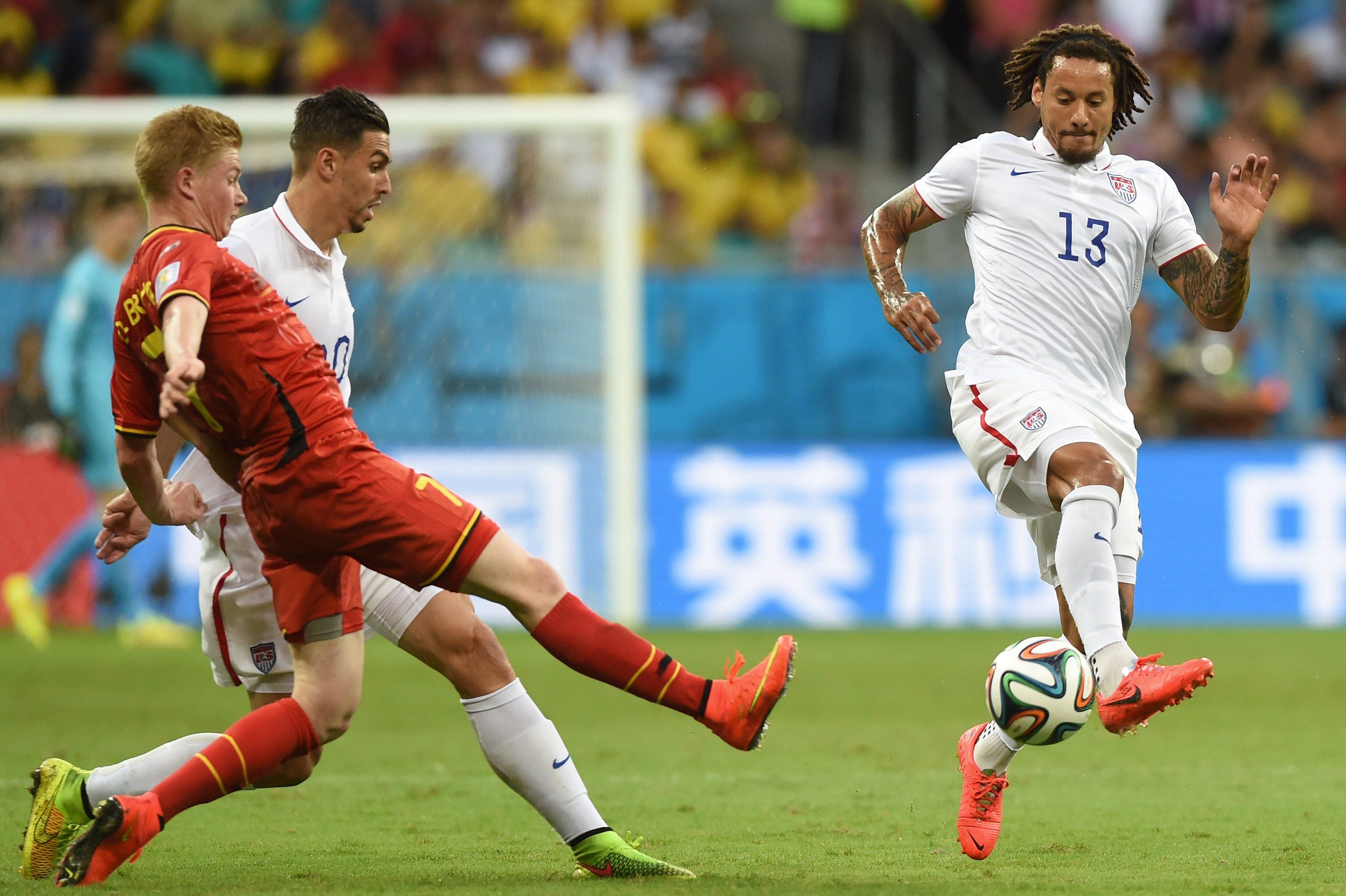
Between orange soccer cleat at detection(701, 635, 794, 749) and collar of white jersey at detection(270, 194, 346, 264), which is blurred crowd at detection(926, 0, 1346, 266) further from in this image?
orange soccer cleat at detection(701, 635, 794, 749)

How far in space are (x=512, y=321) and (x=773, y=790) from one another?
20.6 ft

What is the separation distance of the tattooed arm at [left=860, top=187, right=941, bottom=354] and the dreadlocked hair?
1.66 feet

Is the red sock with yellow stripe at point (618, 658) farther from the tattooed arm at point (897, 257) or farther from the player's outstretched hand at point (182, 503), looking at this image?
the tattooed arm at point (897, 257)

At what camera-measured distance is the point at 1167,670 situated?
14.1ft

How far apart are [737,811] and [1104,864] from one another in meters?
1.45

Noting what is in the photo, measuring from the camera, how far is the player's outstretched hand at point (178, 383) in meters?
3.83

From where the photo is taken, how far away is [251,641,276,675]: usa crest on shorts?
4676mm

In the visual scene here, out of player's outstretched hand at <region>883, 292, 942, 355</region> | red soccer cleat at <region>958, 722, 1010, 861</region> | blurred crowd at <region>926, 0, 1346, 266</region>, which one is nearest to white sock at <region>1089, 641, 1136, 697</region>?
red soccer cleat at <region>958, 722, 1010, 861</region>

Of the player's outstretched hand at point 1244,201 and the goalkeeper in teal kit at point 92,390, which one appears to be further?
the goalkeeper in teal kit at point 92,390

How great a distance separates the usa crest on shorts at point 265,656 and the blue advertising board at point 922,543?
305 inches

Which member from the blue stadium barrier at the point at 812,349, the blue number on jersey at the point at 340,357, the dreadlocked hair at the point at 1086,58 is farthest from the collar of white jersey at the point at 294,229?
the blue stadium barrier at the point at 812,349

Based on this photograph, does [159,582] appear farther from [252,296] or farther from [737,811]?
[252,296]

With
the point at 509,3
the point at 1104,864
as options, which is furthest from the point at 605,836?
the point at 509,3

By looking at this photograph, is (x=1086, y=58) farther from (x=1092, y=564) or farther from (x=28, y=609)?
(x=28, y=609)
